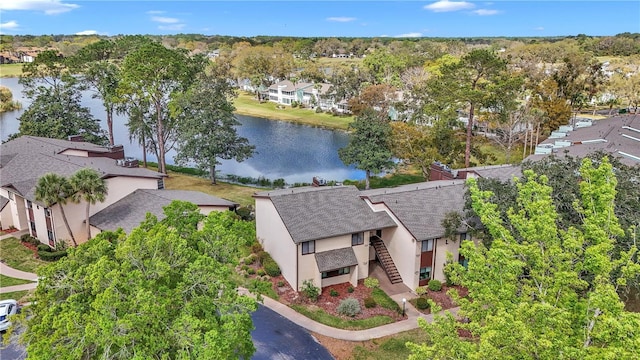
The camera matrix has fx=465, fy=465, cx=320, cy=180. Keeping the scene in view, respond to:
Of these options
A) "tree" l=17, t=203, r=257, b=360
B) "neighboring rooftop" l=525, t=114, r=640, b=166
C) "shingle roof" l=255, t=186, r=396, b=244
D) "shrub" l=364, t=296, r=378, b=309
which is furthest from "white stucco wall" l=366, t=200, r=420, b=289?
"neighboring rooftop" l=525, t=114, r=640, b=166

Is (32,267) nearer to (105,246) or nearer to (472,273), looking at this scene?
(105,246)

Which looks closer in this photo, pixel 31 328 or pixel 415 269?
pixel 31 328

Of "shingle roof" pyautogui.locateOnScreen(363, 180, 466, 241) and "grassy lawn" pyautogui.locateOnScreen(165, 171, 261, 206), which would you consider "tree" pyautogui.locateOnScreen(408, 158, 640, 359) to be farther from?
"grassy lawn" pyautogui.locateOnScreen(165, 171, 261, 206)

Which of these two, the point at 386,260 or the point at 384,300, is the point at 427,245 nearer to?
the point at 386,260

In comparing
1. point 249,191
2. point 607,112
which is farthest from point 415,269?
point 607,112

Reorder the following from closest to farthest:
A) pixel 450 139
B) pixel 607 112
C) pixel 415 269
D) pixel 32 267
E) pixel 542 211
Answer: pixel 542 211 → pixel 415 269 → pixel 32 267 → pixel 450 139 → pixel 607 112
